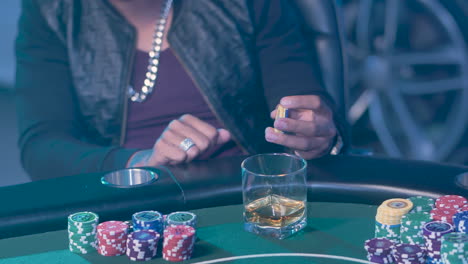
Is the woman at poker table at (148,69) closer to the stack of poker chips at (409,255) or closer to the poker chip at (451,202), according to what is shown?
the poker chip at (451,202)

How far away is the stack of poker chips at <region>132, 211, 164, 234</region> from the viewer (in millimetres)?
1205

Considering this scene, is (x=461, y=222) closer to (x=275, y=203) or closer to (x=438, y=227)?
(x=438, y=227)

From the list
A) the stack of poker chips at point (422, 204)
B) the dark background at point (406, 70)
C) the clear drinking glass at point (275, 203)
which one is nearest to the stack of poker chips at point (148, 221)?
the clear drinking glass at point (275, 203)

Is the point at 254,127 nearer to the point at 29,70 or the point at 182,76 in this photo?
the point at 182,76

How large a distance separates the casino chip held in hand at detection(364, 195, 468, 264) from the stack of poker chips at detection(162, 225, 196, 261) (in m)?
0.29

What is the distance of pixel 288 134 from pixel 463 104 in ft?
7.34

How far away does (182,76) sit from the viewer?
207cm

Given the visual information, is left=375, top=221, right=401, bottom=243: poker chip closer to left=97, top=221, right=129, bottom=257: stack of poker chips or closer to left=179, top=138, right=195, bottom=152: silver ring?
left=97, top=221, right=129, bottom=257: stack of poker chips

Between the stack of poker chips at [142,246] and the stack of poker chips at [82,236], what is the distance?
75 millimetres

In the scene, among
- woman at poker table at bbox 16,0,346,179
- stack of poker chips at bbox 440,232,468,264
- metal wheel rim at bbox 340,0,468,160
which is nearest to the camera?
stack of poker chips at bbox 440,232,468,264

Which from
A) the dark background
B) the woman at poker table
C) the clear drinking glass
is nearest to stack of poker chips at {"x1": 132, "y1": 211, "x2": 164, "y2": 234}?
the clear drinking glass

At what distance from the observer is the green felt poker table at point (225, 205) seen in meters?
1.17

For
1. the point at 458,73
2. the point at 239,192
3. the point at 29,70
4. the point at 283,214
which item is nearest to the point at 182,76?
the point at 29,70

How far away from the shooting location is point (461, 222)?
1107mm
